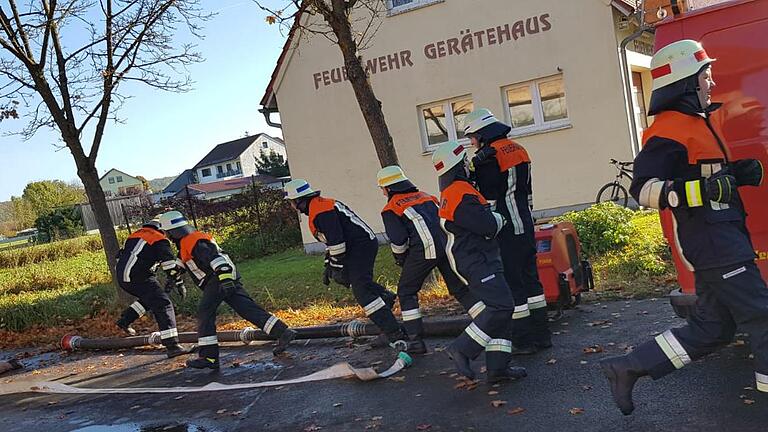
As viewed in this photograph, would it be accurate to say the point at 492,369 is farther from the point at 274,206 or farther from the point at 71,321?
the point at 274,206

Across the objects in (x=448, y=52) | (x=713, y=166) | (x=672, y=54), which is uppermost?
(x=448, y=52)

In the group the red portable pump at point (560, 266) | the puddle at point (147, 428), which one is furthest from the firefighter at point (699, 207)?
the puddle at point (147, 428)

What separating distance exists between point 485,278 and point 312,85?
1099cm

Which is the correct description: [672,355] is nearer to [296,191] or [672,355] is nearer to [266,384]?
[266,384]

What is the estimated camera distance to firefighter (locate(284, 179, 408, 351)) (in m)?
6.54

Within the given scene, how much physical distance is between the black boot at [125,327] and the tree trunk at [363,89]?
3842 mm

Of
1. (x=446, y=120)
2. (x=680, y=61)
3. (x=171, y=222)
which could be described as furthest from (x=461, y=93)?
(x=680, y=61)

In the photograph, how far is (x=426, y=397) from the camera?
5.18 m

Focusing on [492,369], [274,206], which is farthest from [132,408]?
[274,206]

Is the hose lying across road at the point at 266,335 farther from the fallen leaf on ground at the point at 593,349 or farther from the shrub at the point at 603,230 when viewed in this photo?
the shrub at the point at 603,230

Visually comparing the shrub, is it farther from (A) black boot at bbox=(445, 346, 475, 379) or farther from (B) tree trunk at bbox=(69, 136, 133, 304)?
(B) tree trunk at bbox=(69, 136, 133, 304)

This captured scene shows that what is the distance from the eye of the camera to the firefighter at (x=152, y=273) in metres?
7.92

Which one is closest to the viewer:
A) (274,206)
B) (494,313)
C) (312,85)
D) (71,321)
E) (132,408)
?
(494,313)

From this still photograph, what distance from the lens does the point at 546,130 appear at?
13109 millimetres
